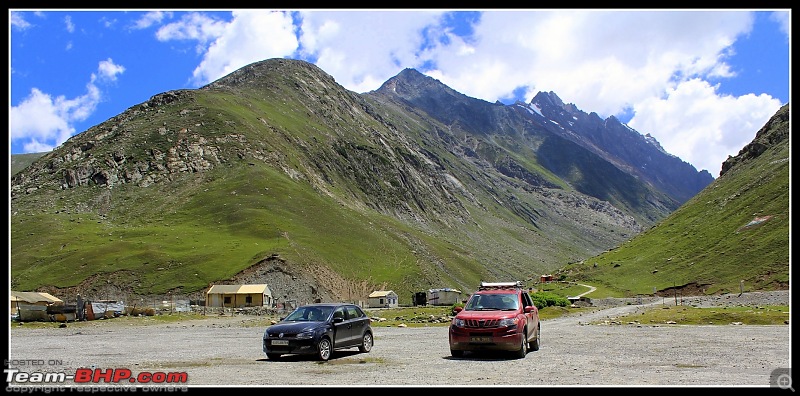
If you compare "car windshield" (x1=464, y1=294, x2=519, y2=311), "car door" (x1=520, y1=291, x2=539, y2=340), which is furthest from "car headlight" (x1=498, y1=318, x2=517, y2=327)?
"car door" (x1=520, y1=291, x2=539, y2=340)

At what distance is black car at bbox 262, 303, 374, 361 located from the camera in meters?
22.5

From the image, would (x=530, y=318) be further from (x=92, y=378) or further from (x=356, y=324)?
(x=92, y=378)

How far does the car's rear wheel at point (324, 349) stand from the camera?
22.4 meters

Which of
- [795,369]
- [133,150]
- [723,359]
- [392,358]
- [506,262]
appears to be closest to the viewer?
[795,369]

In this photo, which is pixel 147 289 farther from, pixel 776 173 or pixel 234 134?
pixel 776 173

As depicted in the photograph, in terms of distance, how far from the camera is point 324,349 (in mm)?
22734

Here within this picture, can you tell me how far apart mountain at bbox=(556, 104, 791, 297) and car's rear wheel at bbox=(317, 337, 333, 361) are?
63.2m

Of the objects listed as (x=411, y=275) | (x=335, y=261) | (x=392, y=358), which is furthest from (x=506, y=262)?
(x=392, y=358)

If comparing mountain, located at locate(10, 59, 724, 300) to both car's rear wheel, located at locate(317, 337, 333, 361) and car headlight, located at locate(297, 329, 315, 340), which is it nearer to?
car's rear wheel, located at locate(317, 337, 333, 361)

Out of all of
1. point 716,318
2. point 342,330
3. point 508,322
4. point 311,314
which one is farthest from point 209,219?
point 508,322

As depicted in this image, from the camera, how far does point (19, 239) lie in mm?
122312

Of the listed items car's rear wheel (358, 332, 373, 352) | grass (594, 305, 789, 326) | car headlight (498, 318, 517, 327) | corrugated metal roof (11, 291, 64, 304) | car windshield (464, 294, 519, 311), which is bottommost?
corrugated metal roof (11, 291, 64, 304)

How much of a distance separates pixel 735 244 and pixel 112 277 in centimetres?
9473

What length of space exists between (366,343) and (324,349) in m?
3.54
